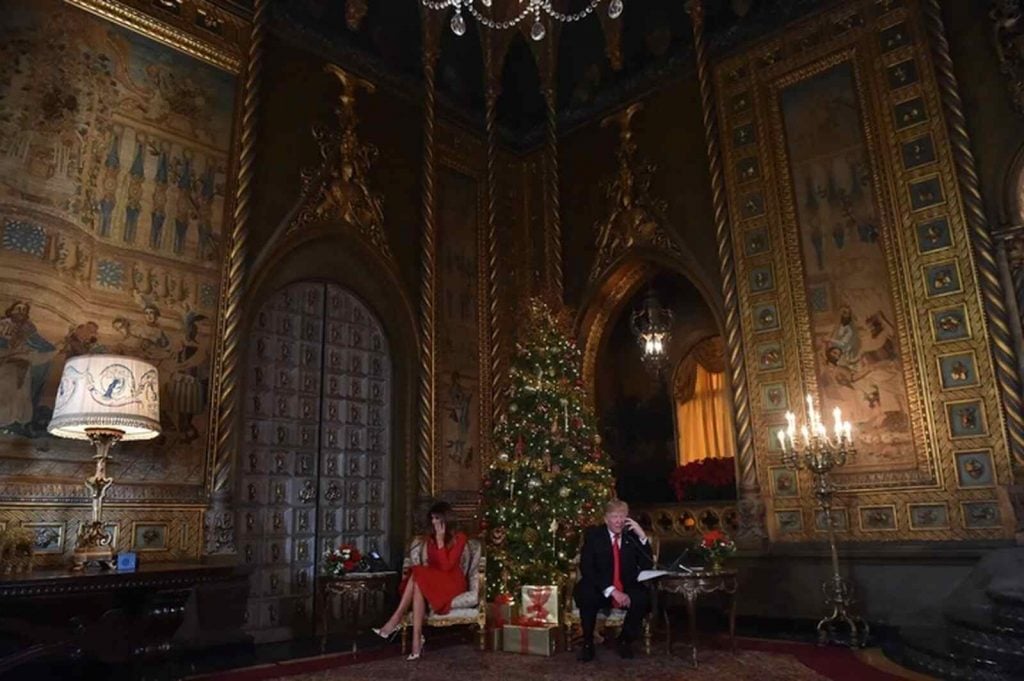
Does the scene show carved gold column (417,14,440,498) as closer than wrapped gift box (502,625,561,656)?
No

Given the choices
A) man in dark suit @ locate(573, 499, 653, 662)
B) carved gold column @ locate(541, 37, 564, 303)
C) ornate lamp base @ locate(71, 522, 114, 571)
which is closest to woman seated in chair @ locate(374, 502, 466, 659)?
man in dark suit @ locate(573, 499, 653, 662)

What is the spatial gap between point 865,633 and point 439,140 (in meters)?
8.31

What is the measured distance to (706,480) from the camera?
1021 cm

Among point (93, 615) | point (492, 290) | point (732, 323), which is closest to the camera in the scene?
point (93, 615)

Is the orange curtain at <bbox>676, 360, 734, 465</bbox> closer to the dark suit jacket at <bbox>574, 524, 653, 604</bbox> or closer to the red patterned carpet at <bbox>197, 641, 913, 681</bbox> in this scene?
the red patterned carpet at <bbox>197, 641, 913, 681</bbox>

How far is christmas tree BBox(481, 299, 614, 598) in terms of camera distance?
7559 millimetres

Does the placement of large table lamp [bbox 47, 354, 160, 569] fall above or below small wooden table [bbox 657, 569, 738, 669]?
above

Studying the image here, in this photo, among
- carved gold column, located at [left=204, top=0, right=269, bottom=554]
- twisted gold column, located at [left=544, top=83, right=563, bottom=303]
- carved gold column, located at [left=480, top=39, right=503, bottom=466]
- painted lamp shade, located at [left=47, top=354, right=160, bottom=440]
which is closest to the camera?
painted lamp shade, located at [left=47, top=354, right=160, bottom=440]

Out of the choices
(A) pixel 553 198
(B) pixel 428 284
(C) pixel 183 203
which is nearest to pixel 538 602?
(B) pixel 428 284

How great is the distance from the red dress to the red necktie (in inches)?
61.4

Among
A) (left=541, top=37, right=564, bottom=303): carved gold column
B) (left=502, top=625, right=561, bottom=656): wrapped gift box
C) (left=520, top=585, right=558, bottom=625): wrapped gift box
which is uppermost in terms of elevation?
(left=541, top=37, right=564, bottom=303): carved gold column

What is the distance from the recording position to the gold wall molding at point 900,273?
7375mm

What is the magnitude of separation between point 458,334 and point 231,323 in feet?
11.1

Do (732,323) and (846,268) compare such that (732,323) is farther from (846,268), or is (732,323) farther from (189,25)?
(189,25)
